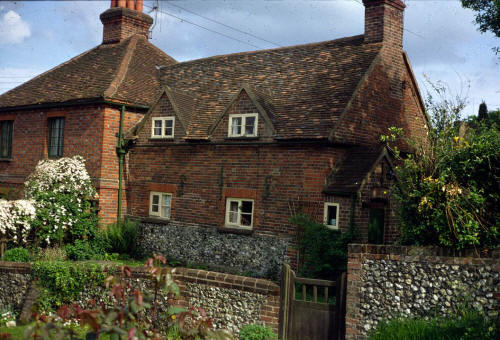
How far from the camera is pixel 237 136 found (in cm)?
1742

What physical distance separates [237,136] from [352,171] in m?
4.25

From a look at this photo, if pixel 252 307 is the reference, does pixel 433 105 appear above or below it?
above

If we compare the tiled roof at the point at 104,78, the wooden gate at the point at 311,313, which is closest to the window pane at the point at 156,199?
the tiled roof at the point at 104,78

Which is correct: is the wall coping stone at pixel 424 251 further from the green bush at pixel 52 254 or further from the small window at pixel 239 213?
the green bush at pixel 52 254

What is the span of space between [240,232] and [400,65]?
338 inches

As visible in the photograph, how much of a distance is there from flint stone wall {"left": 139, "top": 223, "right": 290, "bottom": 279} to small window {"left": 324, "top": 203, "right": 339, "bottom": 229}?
150cm

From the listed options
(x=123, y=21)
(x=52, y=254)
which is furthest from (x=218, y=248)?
(x=123, y=21)

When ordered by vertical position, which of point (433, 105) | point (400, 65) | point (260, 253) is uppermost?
point (400, 65)

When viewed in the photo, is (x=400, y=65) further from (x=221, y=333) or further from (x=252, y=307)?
(x=221, y=333)

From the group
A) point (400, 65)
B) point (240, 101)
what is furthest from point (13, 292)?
point (400, 65)

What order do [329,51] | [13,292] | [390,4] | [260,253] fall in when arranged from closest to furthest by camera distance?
[13,292]
[260,253]
[390,4]
[329,51]

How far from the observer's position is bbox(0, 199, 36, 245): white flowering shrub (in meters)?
16.8

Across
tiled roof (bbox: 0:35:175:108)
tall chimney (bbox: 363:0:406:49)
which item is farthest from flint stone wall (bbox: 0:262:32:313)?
tall chimney (bbox: 363:0:406:49)

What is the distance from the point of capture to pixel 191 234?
1855 centimetres
